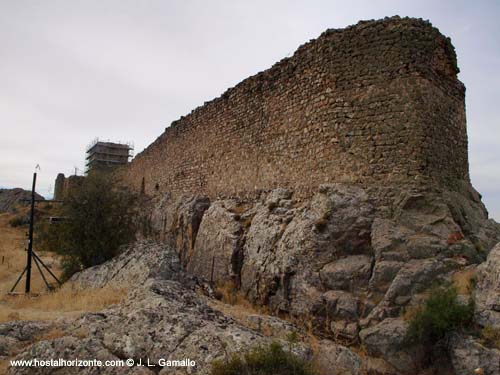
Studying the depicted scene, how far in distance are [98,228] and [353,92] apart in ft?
31.6

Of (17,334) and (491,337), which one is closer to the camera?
(491,337)

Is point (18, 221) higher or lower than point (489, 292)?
higher

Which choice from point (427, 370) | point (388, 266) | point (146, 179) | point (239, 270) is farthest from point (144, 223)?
point (427, 370)

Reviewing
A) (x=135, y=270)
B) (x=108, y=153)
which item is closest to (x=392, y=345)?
(x=135, y=270)

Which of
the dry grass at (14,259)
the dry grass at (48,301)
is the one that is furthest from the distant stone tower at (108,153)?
the dry grass at (48,301)

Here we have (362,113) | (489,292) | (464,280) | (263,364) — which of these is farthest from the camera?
(362,113)

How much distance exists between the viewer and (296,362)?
5023 mm

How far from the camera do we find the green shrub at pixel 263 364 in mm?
4785

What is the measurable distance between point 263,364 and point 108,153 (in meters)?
39.8

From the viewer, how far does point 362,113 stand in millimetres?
9156

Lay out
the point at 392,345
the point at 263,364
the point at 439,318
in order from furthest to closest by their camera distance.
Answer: the point at 392,345 < the point at 439,318 < the point at 263,364

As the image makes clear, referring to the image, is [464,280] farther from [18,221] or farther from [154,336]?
[18,221]

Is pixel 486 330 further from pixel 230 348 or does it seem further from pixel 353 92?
pixel 353 92

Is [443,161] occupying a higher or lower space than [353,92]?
lower
